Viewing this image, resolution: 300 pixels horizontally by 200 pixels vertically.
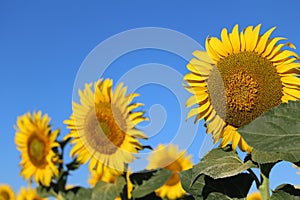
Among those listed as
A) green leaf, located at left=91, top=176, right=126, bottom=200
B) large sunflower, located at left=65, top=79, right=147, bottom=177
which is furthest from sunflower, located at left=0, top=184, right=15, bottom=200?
green leaf, located at left=91, top=176, right=126, bottom=200

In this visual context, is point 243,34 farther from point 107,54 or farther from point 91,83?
point 91,83

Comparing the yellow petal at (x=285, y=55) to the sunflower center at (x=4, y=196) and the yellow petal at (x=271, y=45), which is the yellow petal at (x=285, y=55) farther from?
the sunflower center at (x=4, y=196)

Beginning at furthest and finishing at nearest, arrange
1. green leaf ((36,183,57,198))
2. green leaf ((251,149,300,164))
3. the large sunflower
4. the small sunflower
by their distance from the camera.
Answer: the small sunflower < green leaf ((36,183,57,198)) < the large sunflower < green leaf ((251,149,300,164))

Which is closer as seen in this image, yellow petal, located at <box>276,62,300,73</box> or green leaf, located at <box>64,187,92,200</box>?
yellow petal, located at <box>276,62,300,73</box>

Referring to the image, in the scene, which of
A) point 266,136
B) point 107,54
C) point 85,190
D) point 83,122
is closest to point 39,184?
point 85,190

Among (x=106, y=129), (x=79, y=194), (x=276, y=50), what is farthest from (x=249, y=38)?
(x=79, y=194)

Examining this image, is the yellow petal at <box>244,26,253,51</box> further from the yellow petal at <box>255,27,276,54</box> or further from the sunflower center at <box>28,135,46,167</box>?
the sunflower center at <box>28,135,46,167</box>

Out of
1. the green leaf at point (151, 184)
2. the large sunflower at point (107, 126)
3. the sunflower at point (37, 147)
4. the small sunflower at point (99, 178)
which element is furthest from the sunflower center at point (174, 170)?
the green leaf at point (151, 184)

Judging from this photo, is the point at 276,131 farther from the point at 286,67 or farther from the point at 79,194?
the point at 79,194
